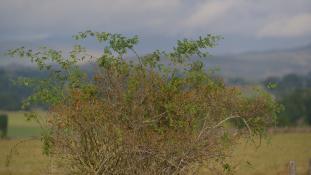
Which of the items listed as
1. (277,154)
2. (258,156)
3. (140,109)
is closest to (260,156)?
(258,156)

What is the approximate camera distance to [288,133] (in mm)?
67938

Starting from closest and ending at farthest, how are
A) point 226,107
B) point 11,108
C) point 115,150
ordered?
point 115,150 → point 226,107 → point 11,108

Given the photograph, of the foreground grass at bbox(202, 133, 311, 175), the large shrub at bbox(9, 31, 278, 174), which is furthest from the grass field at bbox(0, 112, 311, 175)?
the large shrub at bbox(9, 31, 278, 174)

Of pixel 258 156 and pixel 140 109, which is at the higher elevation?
pixel 140 109

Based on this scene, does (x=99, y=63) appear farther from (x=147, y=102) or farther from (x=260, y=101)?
(x=260, y=101)

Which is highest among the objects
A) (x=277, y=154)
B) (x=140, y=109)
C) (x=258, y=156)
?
(x=140, y=109)

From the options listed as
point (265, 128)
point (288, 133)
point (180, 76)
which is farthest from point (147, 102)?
point (288, 133)

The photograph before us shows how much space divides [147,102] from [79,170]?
2.14 meters

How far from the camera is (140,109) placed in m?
13.6

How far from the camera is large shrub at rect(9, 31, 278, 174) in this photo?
13.3 metres

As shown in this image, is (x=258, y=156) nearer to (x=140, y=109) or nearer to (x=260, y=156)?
(x=260, y=156)

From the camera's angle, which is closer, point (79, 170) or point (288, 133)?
point (79, 170)

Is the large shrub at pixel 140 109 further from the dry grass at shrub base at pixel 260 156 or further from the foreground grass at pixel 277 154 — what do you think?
the foreground grass at pixel 277 154

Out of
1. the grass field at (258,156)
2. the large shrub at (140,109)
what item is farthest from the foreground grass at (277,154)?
the large shrub at (140,109)
